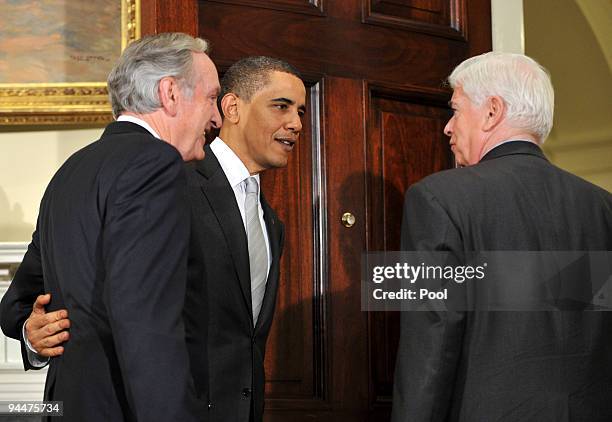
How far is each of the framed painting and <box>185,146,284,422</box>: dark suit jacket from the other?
973mm

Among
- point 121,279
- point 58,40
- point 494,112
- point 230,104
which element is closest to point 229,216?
point 230,104

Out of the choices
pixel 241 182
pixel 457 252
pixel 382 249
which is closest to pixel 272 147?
pixel 241 182

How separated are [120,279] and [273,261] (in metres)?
1.01

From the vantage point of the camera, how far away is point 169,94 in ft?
6.49

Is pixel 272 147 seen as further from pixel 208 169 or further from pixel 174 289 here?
pixel 174 289

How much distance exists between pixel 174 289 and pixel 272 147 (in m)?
1.12

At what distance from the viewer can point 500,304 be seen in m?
2.07

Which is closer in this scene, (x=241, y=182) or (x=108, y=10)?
(x=241, y=182)

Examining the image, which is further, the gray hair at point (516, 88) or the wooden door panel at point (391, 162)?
the wooden door panel at point (391, 162)

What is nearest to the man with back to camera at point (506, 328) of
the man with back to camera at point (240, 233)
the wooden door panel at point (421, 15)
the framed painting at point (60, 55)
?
the man with back to camera at point (240, 233)

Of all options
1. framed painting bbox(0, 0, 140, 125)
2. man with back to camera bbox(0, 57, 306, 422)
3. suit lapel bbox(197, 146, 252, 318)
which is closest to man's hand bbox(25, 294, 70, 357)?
man with back to camera bbox(0, 57, 306, 422)

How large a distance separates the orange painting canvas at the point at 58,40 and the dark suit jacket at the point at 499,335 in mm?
1658

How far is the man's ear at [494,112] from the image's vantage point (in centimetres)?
225

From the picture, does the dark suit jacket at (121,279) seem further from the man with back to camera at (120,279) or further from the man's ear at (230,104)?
the man's ear at (230,104)
